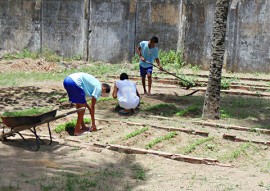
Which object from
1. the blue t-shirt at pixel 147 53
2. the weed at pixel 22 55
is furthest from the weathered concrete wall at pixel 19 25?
the blue t-shirt at pixel 147 53

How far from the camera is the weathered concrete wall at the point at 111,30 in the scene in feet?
70.0

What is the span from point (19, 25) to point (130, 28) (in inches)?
223

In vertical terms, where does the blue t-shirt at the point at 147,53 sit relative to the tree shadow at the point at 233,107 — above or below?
above

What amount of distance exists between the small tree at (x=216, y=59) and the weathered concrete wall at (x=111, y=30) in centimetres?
1062

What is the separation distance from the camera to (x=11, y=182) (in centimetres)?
632

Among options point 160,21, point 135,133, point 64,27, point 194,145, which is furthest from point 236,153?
point 64,27

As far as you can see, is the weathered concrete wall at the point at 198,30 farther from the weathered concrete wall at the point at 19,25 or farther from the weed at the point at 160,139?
the weed at the point at 160,139

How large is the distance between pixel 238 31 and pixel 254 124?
27.9ft

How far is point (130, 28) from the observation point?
21312 mm

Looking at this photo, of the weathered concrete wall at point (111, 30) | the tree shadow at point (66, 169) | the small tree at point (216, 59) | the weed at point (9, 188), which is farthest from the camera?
the weathered concrete wall at point (111, 30)

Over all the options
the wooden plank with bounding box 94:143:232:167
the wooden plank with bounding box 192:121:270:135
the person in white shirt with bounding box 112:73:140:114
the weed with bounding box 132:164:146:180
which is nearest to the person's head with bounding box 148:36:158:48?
the person in white shirt with bounding box 112:73:140:114

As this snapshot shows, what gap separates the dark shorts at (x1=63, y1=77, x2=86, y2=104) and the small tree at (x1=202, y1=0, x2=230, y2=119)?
3049mm

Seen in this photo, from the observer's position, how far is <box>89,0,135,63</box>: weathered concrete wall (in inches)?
840

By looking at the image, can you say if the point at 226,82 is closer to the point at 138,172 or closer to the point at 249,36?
the point at 249,36
